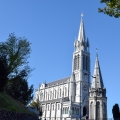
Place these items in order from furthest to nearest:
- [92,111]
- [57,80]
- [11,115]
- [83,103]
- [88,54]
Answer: [57,80]
[88,54]
[83,103]
[92,111]
[11,115]

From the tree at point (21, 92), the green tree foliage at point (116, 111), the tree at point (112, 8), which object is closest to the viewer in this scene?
the tree at point (112, 8)

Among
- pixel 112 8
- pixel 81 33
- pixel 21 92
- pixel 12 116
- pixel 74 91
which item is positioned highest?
pixel 81 33

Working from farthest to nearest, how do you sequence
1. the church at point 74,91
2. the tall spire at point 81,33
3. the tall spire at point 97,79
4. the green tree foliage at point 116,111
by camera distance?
the tall spire at point 81,33 → the church at point 74,91 → the tall spire at point 97,79 → the green tree foliage at point 116,111

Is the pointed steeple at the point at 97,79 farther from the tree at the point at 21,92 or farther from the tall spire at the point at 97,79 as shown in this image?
the tree at the point at 21,92

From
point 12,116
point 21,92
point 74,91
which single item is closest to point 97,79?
point 21,92

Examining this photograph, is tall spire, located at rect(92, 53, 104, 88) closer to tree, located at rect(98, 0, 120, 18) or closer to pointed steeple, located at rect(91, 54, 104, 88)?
pointed steeple, located at rect(91, 54, 104, 88)

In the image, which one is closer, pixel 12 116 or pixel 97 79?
pixel 12 116

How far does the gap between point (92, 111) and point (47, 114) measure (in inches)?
1975

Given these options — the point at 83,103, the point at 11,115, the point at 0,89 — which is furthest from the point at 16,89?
the point at 83,103

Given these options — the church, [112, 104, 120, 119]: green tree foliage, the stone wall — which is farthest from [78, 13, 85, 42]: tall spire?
the stone wall

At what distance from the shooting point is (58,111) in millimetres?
85188

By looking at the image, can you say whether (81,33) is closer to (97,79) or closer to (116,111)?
(97,79)

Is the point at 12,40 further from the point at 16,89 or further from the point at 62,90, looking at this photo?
the point at 62,90

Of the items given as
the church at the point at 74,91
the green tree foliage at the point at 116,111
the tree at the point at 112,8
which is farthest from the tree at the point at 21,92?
the tree at the point at 112,8
